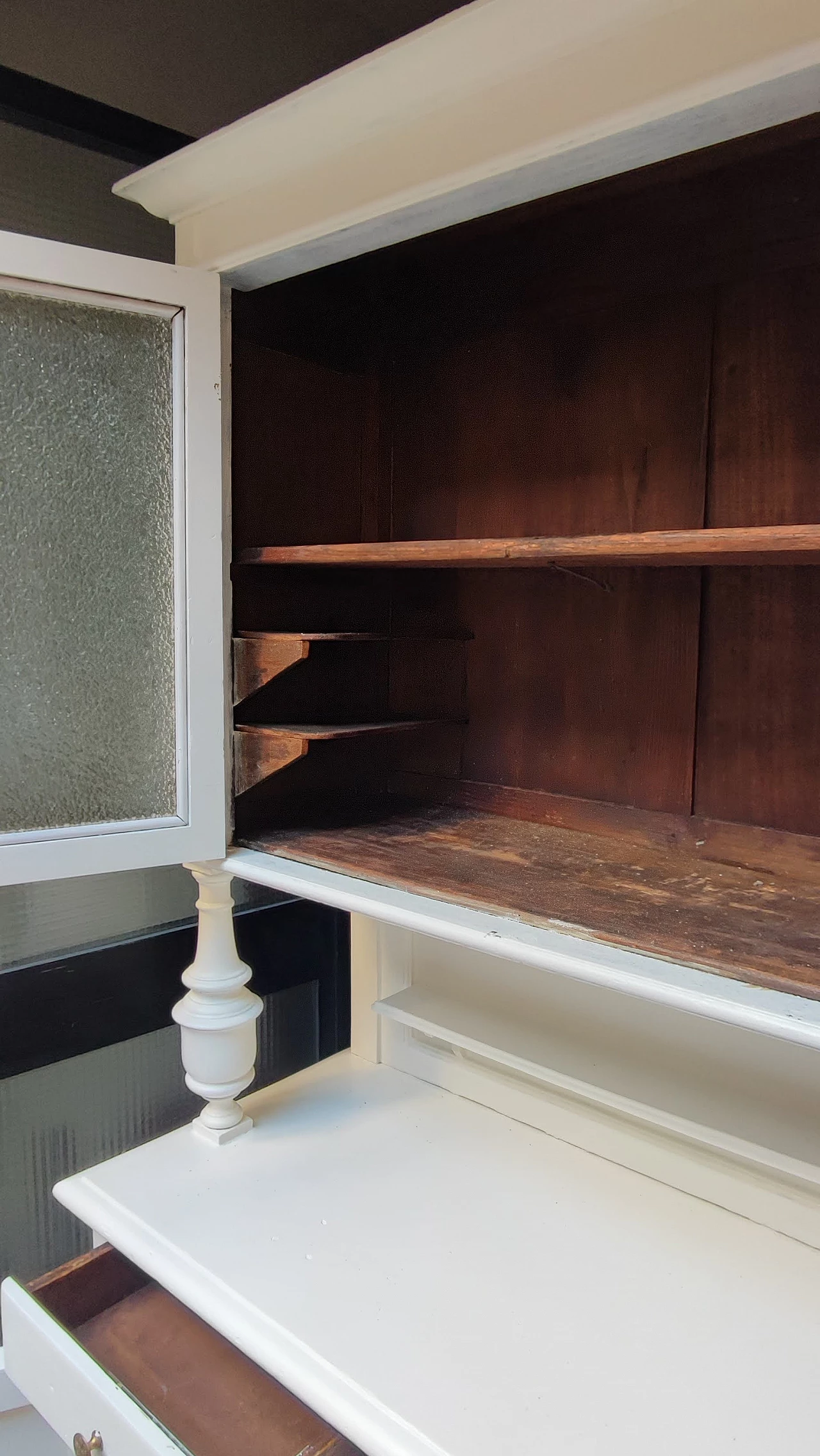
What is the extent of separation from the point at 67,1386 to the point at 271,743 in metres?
0.63

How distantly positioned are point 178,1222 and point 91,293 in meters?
0.94

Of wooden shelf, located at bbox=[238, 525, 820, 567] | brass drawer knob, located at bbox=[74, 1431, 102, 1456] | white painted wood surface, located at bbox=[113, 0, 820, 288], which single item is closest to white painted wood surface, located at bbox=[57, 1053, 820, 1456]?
brass drawer knob, located at bbox=[74, 1431, 102, 1456]

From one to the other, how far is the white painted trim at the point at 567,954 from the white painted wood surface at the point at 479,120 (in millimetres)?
621

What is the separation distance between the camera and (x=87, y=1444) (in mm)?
835

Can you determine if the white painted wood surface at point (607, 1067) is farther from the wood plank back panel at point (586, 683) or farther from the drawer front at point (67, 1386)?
the drawer front at point (67, 1386)

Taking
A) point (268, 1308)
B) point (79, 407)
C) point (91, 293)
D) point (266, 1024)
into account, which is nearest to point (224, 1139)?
point (268, 1308)

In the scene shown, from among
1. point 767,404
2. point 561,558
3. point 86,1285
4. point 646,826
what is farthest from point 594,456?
point 86,1285

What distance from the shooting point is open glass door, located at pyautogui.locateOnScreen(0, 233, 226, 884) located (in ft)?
2.87

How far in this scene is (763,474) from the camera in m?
0.94

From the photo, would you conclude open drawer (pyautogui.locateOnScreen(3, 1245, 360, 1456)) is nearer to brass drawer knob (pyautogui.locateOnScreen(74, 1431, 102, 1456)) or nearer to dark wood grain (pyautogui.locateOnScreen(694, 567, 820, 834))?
brass drawer knob (pyautogui.locateOnScreen(74, 1431, 102, 1456))

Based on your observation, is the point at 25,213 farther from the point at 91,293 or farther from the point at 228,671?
the point at 228,671

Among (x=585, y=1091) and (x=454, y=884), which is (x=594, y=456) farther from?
(x=585, y=1091)

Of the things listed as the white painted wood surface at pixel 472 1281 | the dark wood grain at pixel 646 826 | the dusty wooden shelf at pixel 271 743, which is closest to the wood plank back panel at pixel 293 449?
the dusty wooden shelf at pixel 271 743

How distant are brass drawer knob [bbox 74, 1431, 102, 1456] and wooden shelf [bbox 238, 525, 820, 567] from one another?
33.1 inches
